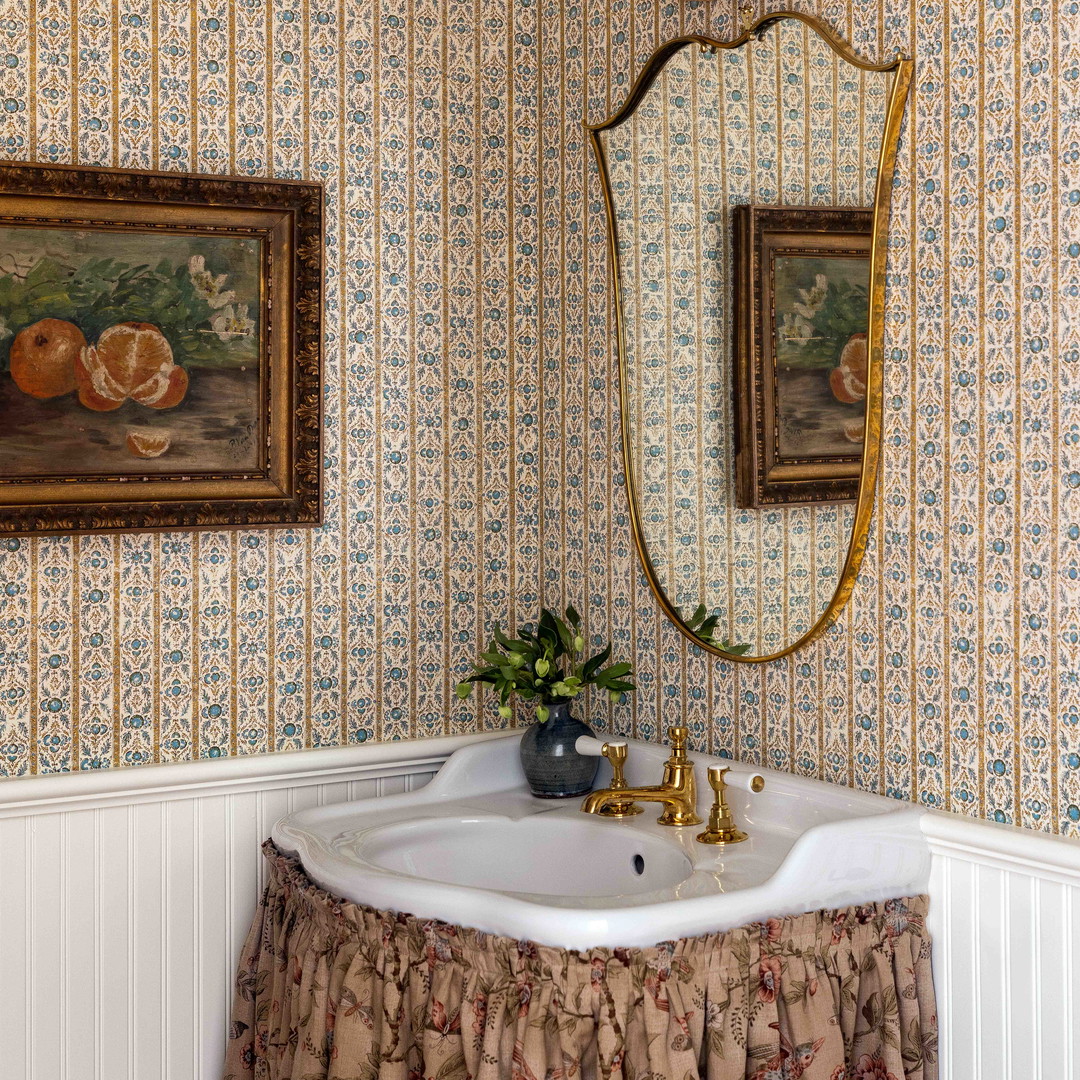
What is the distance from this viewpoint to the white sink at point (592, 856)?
1641 mm

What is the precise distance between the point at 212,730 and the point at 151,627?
0.20 metres

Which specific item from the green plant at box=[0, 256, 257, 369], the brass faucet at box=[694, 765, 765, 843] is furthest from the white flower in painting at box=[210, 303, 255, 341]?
the brass faucet at box=[694, 765, 765, 843]

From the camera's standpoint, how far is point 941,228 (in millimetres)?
1810

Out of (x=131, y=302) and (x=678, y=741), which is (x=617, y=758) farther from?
(x=131, y=302)

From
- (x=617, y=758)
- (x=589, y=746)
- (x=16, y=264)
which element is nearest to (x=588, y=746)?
(x=589, y=746)

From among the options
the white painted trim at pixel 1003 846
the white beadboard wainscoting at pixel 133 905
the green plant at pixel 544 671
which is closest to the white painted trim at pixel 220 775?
the white beadboard wainscoting at pixel 133 905

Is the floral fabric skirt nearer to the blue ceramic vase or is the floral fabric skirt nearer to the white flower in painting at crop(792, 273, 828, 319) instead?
the blue ceramic vase

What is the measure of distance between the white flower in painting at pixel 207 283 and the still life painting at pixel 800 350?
2.76ft

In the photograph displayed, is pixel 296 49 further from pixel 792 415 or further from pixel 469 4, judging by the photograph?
pixel 792 415

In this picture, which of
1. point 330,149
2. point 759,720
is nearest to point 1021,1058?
point 759,720

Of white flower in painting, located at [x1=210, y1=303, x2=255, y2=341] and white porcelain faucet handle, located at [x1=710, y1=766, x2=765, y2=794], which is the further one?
white flower in painting, located at [x1=210, y1=303, x2=255, y2=341]

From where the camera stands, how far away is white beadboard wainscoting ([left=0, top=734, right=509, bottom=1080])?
83.4 inches

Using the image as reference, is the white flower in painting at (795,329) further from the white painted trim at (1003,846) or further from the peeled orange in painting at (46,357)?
the peeled orange in painting at (46,357)

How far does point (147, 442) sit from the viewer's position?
218 centimetres
